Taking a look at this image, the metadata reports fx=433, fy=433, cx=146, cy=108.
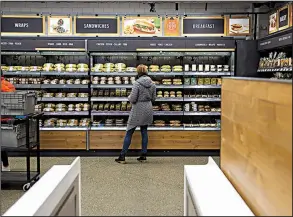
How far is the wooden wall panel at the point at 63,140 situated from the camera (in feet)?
28.7

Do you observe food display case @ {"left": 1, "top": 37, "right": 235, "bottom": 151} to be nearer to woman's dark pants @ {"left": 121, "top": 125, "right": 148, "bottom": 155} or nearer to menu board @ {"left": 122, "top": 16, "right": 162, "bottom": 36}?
menu board @ {"left": 122, "top": 16, "right": 162, "bottom": 36}

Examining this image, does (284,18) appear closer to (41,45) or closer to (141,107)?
(141,107)

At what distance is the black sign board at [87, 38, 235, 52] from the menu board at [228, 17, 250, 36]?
0.20 metres

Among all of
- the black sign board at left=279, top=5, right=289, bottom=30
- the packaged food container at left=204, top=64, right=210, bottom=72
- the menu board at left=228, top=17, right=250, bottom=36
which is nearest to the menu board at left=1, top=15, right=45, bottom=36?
the packaged food container at left=204, top=64, right=210, bottom=72

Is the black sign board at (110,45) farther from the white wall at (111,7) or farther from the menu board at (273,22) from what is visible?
the menu board at (273,22)

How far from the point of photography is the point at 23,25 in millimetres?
8648

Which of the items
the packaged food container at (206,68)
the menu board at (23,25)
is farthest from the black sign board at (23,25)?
the packaged food container at (206,68)

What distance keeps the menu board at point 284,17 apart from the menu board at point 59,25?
157 inches

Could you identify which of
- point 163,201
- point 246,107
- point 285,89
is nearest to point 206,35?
point 163,201

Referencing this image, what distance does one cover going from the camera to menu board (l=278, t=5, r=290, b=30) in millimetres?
7184

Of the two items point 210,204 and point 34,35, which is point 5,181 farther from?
point 210,204

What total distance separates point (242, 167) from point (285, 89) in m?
1.13

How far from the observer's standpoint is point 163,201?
5605 mm

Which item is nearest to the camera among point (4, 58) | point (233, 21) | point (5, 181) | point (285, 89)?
point (285, 89)
